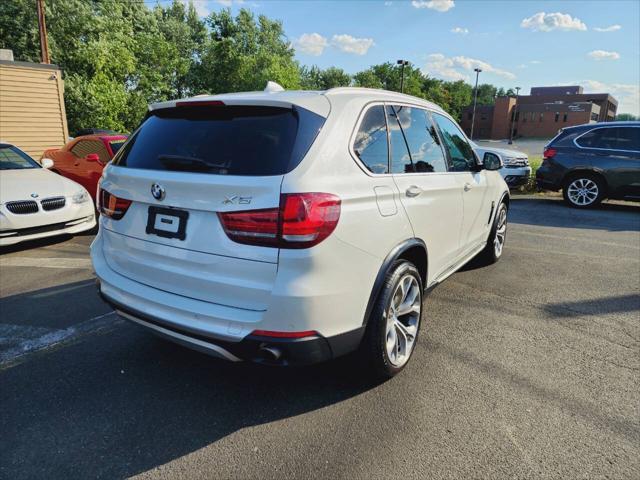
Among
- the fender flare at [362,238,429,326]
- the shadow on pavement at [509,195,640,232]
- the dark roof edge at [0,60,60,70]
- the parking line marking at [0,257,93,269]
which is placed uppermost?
the dark roof edge at [0,60,60,70]

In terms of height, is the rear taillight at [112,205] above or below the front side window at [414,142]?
below

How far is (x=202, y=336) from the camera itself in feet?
7.39

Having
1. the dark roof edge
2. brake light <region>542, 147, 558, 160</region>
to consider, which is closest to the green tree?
the dark roof edge

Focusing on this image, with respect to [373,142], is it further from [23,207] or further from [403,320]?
[23,207]

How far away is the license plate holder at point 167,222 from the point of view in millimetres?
2326

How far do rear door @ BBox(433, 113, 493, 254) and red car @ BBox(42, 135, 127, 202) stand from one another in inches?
241

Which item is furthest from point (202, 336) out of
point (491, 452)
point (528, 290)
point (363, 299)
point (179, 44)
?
point (179, 44)

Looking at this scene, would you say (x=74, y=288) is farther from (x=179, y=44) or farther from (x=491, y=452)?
(x=179, y=44)

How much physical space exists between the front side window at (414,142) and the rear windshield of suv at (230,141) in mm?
787

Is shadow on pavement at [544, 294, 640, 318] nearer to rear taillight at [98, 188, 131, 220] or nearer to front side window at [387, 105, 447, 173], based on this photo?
front side window at [387, 105, 447, 173]

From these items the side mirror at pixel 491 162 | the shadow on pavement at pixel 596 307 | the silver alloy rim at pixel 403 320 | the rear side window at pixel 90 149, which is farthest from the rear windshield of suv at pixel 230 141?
the rear side window at pixel 90 149

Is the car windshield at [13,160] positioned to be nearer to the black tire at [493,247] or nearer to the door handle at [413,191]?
the door handle at [413,191]

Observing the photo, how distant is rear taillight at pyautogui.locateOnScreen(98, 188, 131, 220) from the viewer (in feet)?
8.72

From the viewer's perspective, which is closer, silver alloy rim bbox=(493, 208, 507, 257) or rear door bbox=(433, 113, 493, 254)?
rear door bbox=(433, 113, 493, 254)
